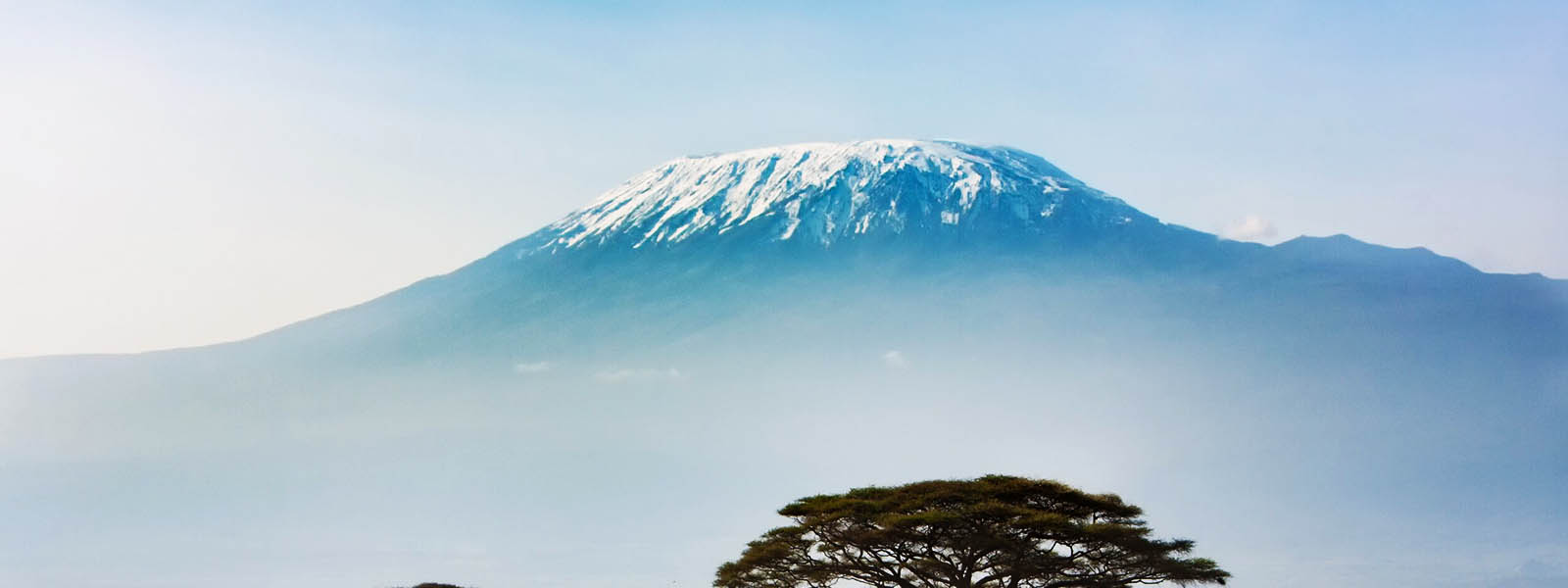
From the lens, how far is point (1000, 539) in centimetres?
3497

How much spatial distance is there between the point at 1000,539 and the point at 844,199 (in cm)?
15766

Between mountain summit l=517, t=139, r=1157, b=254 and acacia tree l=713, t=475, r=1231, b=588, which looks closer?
acacia tree l=713, t=475, r=1231, b=588

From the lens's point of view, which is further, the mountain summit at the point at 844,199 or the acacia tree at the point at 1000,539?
the mountain summit at the point at 844,199

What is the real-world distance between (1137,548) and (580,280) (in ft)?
538

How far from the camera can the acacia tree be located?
3509cm

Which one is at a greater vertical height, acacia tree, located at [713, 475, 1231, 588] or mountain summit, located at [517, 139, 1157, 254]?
mountain summit, located at [517, 139, 1157, 254]

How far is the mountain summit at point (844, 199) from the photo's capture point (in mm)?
191000

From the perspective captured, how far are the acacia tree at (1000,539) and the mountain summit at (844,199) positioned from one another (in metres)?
153

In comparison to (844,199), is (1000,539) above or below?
below

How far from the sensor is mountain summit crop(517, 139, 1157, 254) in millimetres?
191000

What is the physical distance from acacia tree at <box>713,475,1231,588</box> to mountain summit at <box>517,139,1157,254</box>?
153273 mm

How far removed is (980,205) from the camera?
637 feet

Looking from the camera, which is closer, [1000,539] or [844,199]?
[1000,539]

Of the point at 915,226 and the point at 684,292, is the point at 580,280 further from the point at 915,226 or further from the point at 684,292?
the point at 915,226
